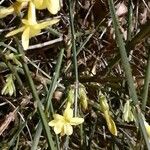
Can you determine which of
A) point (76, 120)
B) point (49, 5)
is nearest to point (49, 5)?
point (49, 5)

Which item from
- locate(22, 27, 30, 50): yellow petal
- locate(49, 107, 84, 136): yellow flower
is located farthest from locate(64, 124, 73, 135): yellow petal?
locate(22, 27, 30, 50): yellow petal

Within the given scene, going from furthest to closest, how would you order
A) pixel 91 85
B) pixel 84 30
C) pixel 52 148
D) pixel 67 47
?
1. pixel 84 30
2. pixel 67 47
3. pixel 91 85
4. pixel 52 148

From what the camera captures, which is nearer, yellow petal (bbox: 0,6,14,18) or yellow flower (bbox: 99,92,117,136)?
yellow petal (bbox: 0,6,14,18)

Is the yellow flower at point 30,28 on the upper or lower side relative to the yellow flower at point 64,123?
upper

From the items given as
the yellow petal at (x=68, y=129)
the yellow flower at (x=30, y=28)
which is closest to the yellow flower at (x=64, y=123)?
the yellow petal at (x=68, y=129)

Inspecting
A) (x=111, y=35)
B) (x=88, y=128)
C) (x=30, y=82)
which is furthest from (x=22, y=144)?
(x=30, y=82)

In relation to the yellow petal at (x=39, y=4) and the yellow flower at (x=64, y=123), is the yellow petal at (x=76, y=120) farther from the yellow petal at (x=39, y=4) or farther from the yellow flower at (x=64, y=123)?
the yellow petal at (x=39, y=4)

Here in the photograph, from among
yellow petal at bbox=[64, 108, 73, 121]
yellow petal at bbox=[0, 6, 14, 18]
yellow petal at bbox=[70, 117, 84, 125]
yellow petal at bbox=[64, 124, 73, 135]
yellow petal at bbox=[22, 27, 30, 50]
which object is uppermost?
yellow petal at bbox=[0, 6, 14, 18]

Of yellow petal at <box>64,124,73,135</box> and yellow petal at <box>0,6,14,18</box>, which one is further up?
yellow petal at <box>0,6,14,18</box>

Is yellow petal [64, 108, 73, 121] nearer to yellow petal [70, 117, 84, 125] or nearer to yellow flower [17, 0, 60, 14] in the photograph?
yellow petal [70, 117, 84, 125]

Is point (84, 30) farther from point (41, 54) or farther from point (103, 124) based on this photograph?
point (103, 124)

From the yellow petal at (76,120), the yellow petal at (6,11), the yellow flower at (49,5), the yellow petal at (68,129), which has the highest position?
the yellow petal at (6,11)
